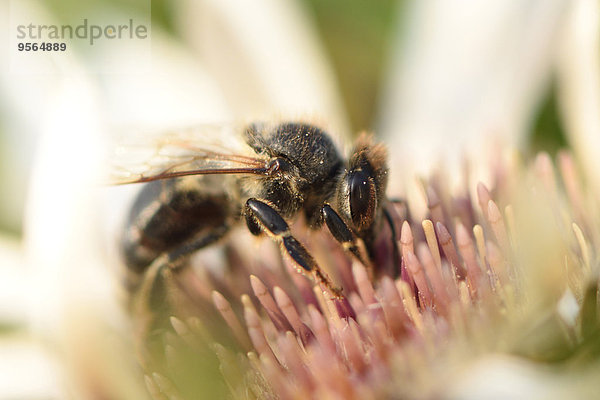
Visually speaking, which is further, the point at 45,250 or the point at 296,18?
the point at 296,18

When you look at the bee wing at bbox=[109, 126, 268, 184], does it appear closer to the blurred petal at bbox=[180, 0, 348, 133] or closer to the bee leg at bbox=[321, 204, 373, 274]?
the bee leg at bbox=[321, 204, 373, 274]

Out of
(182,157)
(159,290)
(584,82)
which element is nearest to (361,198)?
(182,157)

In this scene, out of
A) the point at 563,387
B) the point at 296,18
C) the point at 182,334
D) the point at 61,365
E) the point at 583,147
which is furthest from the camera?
the point at 296,18

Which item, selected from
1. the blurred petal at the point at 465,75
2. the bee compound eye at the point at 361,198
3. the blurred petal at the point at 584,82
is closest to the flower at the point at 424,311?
the bee compound eye at the point at 361,198

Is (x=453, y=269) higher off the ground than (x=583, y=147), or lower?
lower

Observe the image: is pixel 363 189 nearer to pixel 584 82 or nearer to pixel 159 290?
pixel 159 290

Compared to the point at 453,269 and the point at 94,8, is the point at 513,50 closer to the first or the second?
the point at 453,269

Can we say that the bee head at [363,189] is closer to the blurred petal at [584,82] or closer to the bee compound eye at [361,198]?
the bee compound eye at [361,198]

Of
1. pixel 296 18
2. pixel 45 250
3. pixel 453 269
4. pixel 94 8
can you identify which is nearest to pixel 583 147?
pixel 453 269
